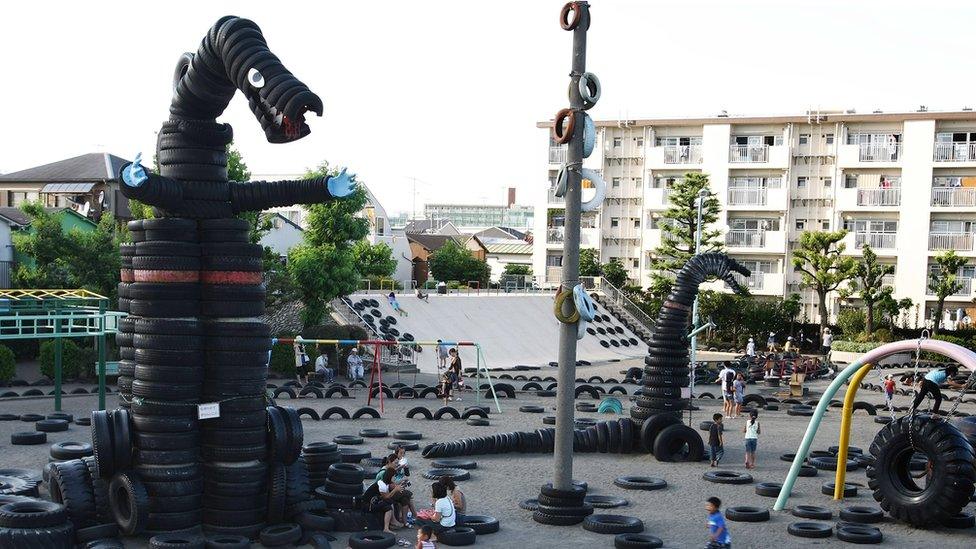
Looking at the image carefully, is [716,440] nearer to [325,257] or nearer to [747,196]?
[325,257]

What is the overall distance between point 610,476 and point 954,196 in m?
43.5

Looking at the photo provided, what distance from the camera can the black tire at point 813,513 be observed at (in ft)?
62.4

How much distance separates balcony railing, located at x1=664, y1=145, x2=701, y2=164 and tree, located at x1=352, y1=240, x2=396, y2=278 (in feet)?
59.4

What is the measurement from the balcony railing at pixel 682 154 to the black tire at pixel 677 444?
1653 inches

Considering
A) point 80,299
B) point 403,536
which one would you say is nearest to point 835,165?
point 80,299

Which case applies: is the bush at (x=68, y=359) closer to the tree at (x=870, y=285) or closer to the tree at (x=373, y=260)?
the tree at (x=373, y=260)

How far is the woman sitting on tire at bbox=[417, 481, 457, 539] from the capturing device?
55.3 ft

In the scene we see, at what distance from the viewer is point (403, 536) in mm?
17078

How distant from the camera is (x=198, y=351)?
16406mm

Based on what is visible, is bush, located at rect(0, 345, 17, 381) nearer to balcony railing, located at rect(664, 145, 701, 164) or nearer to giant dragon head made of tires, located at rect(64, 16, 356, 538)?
giant dragon head made of tires, located at rect(64, 16, 356, 538)

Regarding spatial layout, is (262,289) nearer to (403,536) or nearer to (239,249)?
(239,249)

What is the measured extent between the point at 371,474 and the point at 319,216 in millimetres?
25090

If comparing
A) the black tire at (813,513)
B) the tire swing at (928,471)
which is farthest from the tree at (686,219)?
the black tire at (813,513)

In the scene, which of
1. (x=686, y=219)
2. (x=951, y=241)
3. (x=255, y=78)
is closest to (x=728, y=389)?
(x=255, y=78)
